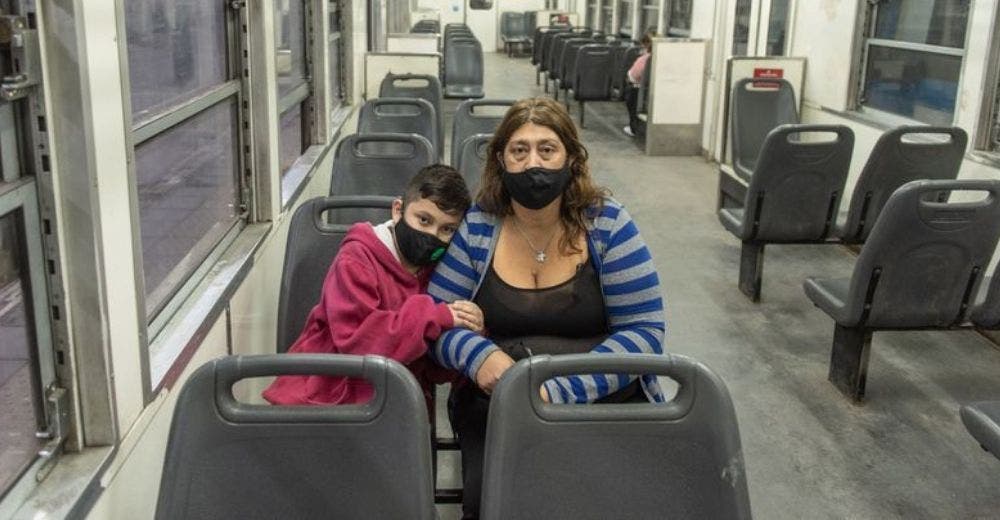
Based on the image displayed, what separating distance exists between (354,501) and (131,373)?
486mm

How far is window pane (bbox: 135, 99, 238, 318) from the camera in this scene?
2597 millimetres

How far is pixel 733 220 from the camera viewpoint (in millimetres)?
4723

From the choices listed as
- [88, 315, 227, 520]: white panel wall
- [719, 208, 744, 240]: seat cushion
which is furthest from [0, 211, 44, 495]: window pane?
[719, 208, 744, 240]: seat cushion

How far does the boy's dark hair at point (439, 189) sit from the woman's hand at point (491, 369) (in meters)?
0.34

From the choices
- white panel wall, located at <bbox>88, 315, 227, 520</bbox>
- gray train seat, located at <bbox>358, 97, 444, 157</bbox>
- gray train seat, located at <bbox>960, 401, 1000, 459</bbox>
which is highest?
gray train seat, located at <bbox>358, 97, 444, 157</bbox>

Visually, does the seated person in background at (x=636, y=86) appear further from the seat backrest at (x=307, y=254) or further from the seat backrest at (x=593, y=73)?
the seat backrest at (x=307, y=254)

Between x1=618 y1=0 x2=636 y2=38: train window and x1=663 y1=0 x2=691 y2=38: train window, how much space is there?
95.0 inches

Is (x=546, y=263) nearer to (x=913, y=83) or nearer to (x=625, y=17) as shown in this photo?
(x=913, y=83)

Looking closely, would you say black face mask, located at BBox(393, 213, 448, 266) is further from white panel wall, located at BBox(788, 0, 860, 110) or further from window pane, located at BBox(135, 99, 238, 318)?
white panel wall, located at BBox(788, 0, 860, 110)

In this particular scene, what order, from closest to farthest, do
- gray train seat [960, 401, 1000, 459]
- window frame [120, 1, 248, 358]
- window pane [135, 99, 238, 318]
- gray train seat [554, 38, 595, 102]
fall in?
1. window frame [120, 1, 248, 358]
2. gray train seat [960, 401, 1000, 459]
3. window pane [135, 99, 238, 318]
4. gray train seat [554, 38, 595, 102]

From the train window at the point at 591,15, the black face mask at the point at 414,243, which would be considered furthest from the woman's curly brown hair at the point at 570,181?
the train window at the point at 591,15

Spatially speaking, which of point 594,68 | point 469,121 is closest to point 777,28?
point 594,68

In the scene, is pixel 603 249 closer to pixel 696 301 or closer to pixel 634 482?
pixel 634 482

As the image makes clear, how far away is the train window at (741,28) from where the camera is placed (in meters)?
7.58
